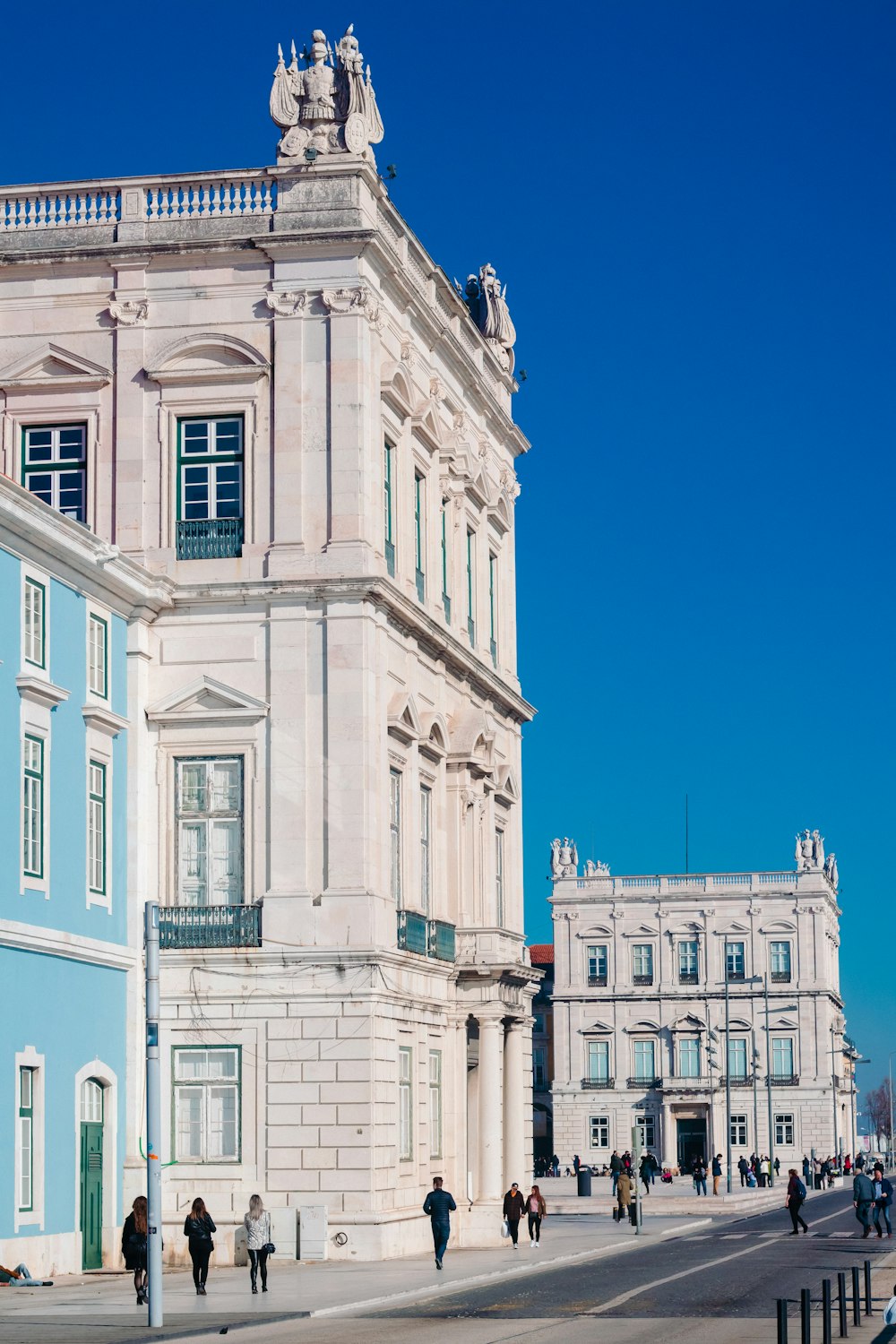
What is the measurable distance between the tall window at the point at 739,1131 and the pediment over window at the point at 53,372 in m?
85.4

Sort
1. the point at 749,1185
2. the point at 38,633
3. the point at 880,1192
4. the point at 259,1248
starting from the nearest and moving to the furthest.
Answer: the point at 259,1248
the point at 38,633
the point at 880,1192
the point at 749,1185

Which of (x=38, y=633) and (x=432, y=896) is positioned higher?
(x=38, y=633)

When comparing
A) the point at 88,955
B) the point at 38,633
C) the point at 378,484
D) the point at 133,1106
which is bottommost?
the point at 133,1106

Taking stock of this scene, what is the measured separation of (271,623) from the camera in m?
37.7

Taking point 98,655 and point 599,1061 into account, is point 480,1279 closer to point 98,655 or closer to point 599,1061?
point 98,655

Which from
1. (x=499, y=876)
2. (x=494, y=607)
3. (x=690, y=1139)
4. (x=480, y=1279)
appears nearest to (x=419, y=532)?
(x=494, y=607)

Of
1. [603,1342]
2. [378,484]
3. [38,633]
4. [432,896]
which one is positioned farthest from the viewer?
[432,896]

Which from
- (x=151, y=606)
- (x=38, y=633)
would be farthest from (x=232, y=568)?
(x=38, y=633)

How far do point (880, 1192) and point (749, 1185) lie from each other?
4686cm

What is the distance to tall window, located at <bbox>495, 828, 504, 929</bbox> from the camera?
4755cm

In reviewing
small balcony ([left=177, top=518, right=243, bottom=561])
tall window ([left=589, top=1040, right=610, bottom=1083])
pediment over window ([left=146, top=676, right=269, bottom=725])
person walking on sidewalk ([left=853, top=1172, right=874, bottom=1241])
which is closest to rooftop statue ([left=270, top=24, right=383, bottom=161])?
small balcony ([left=177, top=518, right=243, bottom=561])

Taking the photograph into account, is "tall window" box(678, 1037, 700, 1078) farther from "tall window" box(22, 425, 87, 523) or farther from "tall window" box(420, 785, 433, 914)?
"tall window" box(22, 425, 87, 523)

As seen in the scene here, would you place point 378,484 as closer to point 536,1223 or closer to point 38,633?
point 38,633

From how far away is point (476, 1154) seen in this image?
145ft
